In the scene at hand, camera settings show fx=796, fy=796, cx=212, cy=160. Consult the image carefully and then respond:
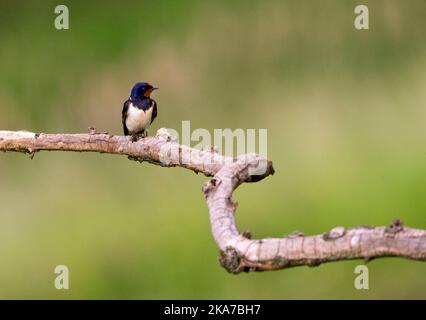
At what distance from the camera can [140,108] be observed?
21.0 feet

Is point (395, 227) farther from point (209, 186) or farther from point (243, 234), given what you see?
point (209, 186)

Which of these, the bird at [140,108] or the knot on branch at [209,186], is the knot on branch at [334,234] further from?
the bird at [140,108]

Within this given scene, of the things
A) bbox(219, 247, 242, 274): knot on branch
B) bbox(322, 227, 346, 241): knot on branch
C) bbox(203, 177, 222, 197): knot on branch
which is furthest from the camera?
bbox(203, 177, 222, 197): knot on branch

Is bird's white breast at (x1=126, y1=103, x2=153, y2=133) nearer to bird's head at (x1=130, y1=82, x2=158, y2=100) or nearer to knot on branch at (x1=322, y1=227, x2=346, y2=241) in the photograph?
bird's head at (x1=130, y1=82, x2=158, y2=100)

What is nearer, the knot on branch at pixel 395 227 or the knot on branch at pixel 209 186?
the knot on branch at pixel 395 227

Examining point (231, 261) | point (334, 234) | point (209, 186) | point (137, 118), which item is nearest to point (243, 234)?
point (231, 261)

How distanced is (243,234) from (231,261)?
16cm

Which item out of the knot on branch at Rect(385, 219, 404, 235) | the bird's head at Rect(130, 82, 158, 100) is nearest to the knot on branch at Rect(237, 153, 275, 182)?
the knot on branch at Rect(385, 219, 404, 235)

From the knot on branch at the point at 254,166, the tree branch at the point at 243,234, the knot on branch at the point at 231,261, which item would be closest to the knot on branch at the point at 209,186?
the tree branch at the point at 243,234

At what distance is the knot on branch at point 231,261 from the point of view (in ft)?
12.3

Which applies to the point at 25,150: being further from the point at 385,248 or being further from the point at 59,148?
the point at 385,248

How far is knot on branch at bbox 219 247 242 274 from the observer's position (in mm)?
3744

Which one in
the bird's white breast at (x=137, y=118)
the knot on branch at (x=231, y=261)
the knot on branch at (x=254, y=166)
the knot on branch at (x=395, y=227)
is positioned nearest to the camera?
the knot on branch at (x=395, y=227)

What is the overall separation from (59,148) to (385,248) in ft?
9.73
